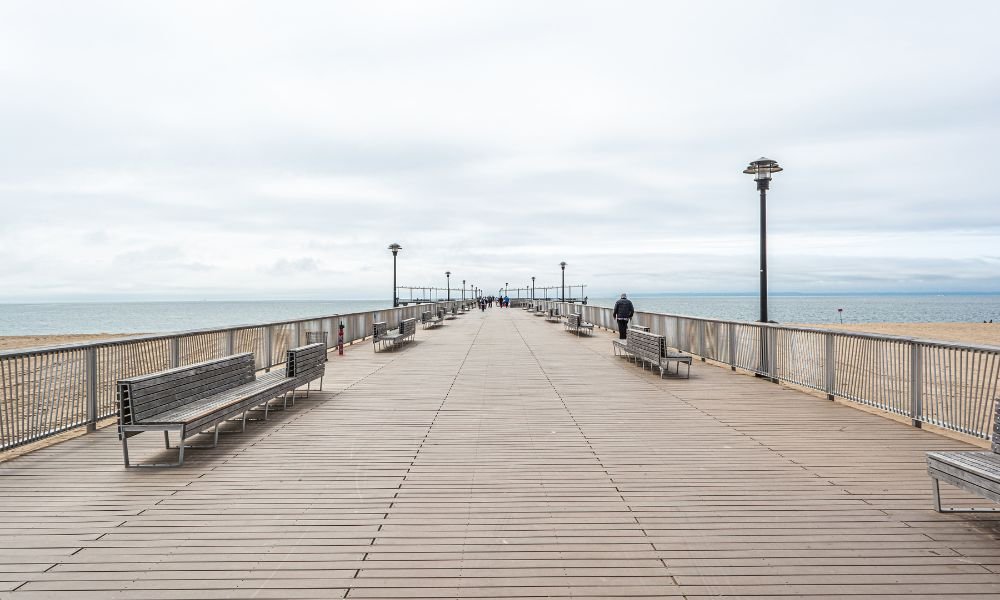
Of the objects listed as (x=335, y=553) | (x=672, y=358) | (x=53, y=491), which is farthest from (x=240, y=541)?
(x=672, y=358)

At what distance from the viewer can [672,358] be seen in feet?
35.2

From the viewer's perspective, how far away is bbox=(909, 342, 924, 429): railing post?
6.86 metres

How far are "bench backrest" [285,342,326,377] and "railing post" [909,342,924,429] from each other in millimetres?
7603

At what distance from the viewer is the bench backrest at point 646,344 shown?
35.9 feet

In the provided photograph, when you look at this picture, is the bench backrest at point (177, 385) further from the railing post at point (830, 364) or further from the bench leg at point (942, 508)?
the railing post at point (830, 364)

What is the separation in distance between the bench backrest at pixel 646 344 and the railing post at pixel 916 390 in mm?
4308

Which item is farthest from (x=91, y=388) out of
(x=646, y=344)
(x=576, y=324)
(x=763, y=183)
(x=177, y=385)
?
(x=576, y=324)

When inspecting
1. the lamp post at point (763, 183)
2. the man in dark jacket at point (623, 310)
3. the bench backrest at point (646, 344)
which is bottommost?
the bench backrest at point (646, 344)

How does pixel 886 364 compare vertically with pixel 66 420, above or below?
above

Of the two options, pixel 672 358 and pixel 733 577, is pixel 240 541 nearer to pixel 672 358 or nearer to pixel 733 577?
pixel 733 577

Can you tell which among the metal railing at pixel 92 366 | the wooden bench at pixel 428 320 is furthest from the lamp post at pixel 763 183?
the wooden bench at pixel 428 320

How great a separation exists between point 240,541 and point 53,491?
2.13 metres

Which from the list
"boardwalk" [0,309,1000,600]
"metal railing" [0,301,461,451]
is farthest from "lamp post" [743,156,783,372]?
"metal railing" [0,301,461,451]

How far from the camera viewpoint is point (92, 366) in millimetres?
6883
